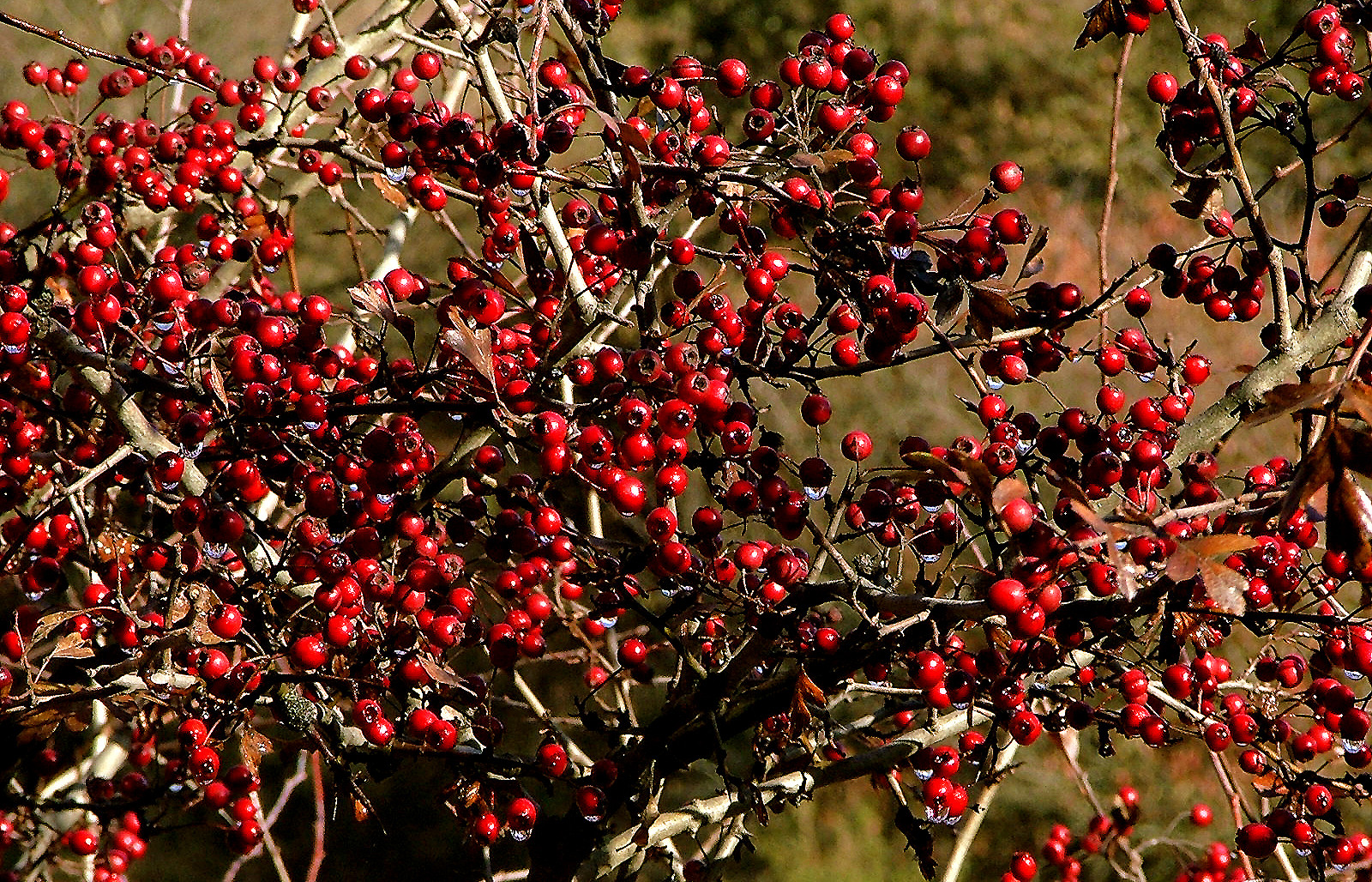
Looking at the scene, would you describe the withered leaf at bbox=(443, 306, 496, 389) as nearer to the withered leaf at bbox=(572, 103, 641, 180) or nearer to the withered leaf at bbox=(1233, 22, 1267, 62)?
the withered leaf at bbox=(572, 103, 641, 180)

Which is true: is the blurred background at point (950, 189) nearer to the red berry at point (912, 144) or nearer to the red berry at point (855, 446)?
the red berry at point (855, 446)

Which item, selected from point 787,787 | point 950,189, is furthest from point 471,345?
point 950,189

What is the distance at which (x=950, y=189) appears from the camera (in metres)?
6.03

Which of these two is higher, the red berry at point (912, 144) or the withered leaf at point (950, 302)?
the red berry at point (912, 144)

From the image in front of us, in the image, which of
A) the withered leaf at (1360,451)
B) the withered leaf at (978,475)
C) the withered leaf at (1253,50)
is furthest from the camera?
the withered leaf at (1253,50)

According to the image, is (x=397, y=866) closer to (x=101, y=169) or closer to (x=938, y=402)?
(x=938, y=402)

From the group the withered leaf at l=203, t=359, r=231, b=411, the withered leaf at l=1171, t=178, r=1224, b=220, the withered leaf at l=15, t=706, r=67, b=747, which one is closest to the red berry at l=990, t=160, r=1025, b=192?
the withered leaf at l=1171, t=178, r=1224, b=220

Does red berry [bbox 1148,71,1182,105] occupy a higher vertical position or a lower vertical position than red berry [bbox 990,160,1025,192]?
higher

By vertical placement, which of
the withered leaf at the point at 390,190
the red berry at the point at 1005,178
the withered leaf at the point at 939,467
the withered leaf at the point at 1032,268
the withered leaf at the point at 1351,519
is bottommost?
the withered leaf at the point at 1351,519

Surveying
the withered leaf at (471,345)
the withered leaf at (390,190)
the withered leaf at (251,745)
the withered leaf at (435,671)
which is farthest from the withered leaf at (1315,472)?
the withered leaf at (390,190)

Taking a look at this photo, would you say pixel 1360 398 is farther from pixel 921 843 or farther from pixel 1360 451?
pixel 921 843

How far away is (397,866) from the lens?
5.95 metres

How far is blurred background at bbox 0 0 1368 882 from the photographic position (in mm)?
5340

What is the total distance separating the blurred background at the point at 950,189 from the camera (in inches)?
210
